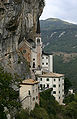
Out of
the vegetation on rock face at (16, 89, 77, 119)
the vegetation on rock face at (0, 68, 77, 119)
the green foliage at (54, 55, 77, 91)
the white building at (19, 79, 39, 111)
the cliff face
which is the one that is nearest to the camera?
the vegetation on rock face at (0, 68, 77, 119)

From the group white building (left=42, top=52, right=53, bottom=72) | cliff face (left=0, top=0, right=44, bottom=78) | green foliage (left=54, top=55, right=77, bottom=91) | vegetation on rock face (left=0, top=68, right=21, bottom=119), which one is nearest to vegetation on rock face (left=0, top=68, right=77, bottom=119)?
vegetation on rock face (left=0, top=68, right=21, bottom=119)

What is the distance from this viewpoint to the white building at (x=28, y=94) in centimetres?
4506

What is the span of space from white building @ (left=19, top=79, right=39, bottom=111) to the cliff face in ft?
16.4

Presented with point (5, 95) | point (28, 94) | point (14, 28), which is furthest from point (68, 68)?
point (5, 95)

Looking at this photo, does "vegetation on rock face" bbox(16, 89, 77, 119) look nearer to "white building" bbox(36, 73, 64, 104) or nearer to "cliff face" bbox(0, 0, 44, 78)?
"white building" bbox(36, 73, 64, 104)

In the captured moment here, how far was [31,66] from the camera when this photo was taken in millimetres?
65250

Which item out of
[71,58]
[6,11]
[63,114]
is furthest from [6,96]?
[71,58]

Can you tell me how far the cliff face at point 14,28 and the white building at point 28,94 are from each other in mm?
5008

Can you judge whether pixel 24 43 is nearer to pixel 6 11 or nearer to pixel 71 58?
pixel 6 11

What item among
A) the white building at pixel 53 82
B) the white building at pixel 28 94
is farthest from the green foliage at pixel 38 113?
the white building at pixel 53 82

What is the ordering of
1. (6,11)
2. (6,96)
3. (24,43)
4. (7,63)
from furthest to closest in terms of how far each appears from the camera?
(24,43), (7,63), (6,11), (6,96)

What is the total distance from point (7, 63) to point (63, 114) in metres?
18.6

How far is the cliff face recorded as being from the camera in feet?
156

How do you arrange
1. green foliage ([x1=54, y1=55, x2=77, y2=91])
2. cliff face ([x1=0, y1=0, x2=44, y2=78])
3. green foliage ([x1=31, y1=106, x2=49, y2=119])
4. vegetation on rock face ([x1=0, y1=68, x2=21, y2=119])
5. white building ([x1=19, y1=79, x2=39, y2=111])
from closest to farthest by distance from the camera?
vegetation on rock face ([x1=0, y1=68, x2=21, y2=119]), white building ([x1=19, y1=79, x2=39, y2=111]), green foliage ([x1=31, y1=106, x2=49, y2=119]), cliff face ([x1=0, y1=0, x2=44, y2=78]), green foliage ([x1=54, y1=55, x2=77, y2=91])
